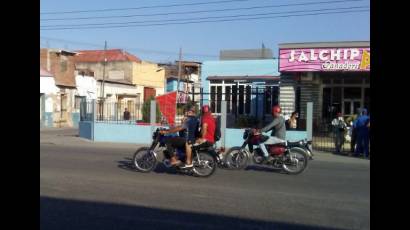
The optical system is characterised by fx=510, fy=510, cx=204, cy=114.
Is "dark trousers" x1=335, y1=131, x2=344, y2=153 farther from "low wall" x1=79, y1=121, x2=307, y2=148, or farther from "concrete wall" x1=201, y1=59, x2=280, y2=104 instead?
"concrete wall" x1=201, y1=59, x2=280, y2=104

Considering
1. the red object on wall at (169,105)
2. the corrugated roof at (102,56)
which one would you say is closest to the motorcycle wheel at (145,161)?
the red object on wall at (169,105)

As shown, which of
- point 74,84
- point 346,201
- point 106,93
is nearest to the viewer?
point 346,201

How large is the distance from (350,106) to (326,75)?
2.17 meters

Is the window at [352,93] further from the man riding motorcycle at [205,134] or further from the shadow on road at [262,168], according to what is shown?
the man riding motorcycle at [205,134]

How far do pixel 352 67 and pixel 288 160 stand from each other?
12700mm

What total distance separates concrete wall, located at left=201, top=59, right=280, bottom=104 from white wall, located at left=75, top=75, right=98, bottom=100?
15.6 metres

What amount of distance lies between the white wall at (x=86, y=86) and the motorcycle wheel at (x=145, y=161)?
1317 inches

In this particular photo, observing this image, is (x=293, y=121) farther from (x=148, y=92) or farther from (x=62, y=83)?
(x=148, y=92)

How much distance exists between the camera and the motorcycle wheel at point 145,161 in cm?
1198
